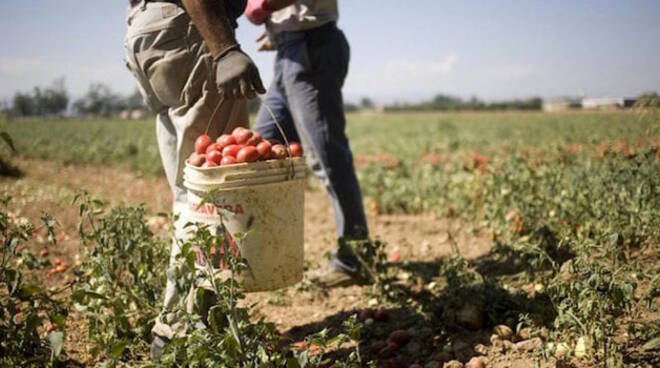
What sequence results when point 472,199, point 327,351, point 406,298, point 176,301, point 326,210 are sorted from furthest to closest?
point 326,210, point 472,199, point 406,298, point 327,351, point 176,301

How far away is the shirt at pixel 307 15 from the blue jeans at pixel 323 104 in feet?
0.16

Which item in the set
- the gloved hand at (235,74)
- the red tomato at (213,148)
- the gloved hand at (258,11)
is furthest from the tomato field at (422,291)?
the gloved hand at (258,11)

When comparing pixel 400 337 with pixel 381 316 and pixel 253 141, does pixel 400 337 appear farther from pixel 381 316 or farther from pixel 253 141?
pixel 253 141

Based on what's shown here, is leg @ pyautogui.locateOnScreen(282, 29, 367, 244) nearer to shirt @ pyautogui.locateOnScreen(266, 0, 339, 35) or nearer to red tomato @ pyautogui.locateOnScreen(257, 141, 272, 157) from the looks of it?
shirt @ pyautogui.locateOnScreen(266, 0, 339, 35)

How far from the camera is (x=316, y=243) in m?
4.14

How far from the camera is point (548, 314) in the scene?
85.9 inches

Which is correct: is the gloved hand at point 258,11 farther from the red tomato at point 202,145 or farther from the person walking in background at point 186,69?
the red tomato at point 202,145

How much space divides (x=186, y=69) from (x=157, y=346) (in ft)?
4.00

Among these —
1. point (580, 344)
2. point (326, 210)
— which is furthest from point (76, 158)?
point (580, 344)

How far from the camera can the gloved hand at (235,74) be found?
1.90 meters

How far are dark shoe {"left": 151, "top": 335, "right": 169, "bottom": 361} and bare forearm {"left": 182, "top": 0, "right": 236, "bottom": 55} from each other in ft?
4.05

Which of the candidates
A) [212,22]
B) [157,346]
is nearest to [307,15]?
[212,22]

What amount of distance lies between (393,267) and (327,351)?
1.21 meters

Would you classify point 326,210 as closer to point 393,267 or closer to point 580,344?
point 393,267
